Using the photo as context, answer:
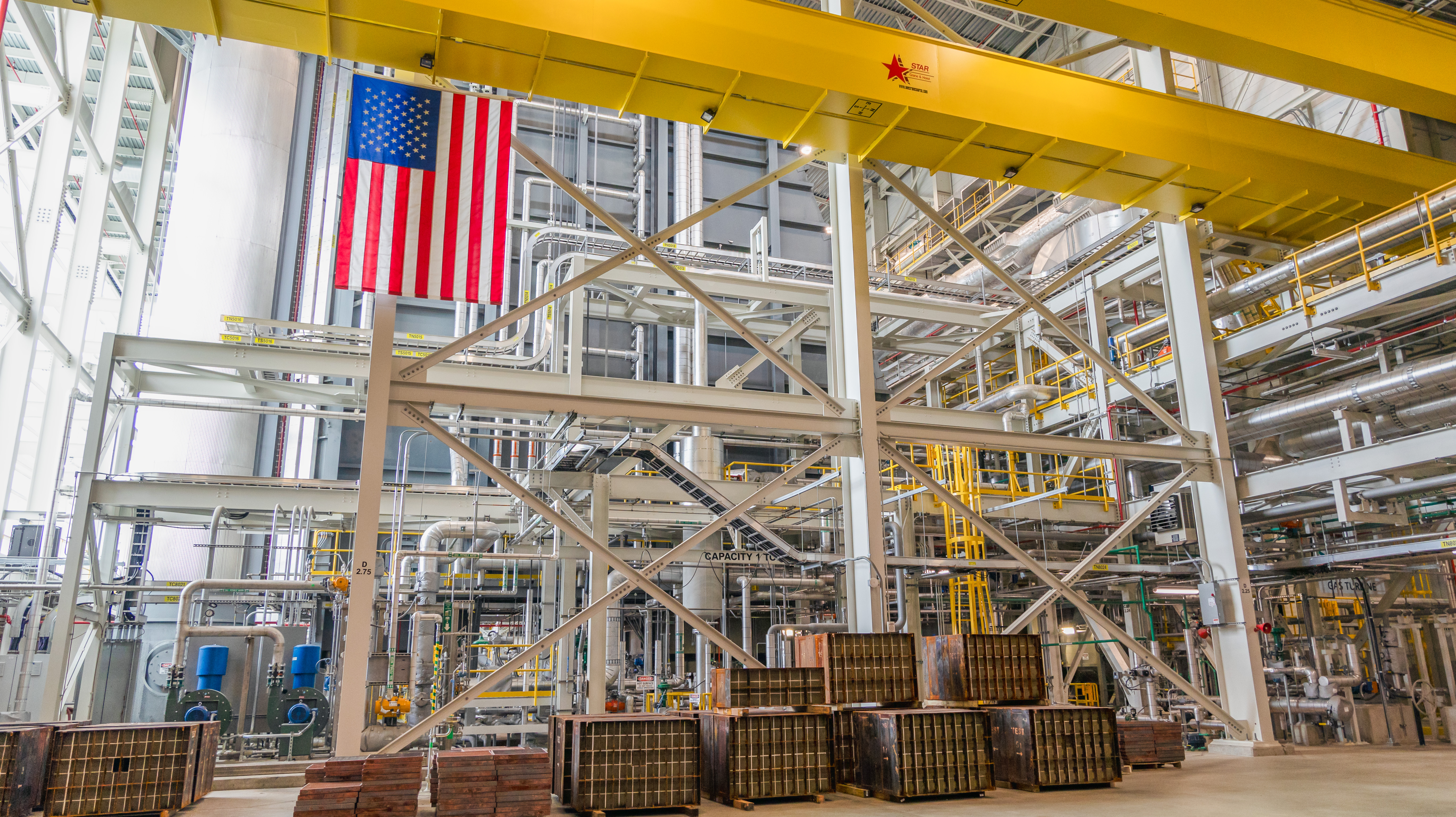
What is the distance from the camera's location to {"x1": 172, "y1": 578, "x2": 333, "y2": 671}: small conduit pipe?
14.5m

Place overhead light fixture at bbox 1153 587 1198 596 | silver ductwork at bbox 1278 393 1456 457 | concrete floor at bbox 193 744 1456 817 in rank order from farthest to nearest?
overhead light fixture at bbox 1153 587 1198 596
silver ductwork at bbox 1278 393 1456 457
concrete floor at bbox 193 744 1456 817

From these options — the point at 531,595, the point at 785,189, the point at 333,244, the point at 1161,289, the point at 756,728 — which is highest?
the point at 785,189

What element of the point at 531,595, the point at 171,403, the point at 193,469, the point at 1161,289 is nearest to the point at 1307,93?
the point at 1161,289

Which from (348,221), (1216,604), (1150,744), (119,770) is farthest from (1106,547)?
(119,770)

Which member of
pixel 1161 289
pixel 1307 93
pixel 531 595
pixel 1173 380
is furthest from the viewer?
pixel 531 595

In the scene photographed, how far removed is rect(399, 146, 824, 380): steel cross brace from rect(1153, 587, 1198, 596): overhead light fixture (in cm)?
1122

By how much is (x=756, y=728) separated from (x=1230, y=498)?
9.17 meters

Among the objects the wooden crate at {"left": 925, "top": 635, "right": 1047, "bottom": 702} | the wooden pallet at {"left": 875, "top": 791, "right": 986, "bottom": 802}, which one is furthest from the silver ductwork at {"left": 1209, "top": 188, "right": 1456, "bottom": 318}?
the wooden pallet at {"left": 875, "top": 791, "right": 986, "bottom": 802}

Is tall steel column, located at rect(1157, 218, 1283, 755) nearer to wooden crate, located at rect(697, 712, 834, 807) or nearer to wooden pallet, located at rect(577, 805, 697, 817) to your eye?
wooden crate, located at rect(697, 712, 834, 807)

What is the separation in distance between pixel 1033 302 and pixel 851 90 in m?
4.44

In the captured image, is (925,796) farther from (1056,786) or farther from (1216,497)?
(1216,497)

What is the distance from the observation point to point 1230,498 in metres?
14.6

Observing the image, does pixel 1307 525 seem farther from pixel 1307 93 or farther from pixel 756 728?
pixel 756 728

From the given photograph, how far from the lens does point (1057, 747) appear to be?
10891mm
